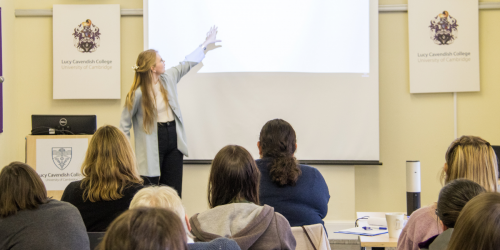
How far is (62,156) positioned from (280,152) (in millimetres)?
1989

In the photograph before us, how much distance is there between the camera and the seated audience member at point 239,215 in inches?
56.1

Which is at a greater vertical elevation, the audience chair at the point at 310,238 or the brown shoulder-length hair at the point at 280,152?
the brown shoulder-length hair at the point at 280,152

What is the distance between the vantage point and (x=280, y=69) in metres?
3.91

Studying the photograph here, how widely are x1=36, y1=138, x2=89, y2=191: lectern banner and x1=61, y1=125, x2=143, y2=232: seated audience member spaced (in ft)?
4.88

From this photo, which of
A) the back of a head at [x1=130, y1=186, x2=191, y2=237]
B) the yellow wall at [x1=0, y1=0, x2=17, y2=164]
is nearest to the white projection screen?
the yellow wall at [x1=0, y1=0, x2=17, y2=164]

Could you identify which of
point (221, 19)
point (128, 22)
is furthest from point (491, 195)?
point (128, 22)

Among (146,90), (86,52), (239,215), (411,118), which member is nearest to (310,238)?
(239,215)

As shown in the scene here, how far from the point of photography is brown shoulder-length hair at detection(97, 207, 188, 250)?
2.41 ft

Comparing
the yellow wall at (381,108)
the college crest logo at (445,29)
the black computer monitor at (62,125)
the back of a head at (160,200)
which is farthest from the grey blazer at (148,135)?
the college crest logo at (445,29)

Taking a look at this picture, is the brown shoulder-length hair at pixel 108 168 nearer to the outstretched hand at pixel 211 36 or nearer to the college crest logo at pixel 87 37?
the outstretched hand at pixel 211 36

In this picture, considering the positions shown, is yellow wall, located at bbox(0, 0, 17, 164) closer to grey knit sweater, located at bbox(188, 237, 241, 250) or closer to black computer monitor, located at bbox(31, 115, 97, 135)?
black computer monitor, located at bbox(31, 115, 97, 135)

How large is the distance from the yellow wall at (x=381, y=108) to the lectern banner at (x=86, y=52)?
9cm

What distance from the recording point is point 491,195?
0.93m

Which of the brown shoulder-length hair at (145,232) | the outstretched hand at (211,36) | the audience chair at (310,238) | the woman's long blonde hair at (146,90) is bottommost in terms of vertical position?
the audience chair at (310,238)
